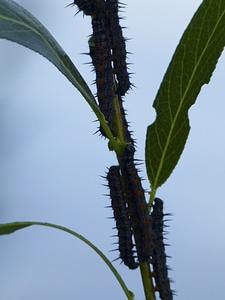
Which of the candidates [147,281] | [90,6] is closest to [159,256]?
[147,281]

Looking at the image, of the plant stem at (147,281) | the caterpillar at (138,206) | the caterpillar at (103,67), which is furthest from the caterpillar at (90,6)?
the plant stem at (147,281)

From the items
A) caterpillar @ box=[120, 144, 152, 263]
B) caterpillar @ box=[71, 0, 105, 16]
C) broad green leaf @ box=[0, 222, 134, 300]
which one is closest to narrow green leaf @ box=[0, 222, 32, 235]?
broad green leaf @ box=[0, 222, 134, 300]

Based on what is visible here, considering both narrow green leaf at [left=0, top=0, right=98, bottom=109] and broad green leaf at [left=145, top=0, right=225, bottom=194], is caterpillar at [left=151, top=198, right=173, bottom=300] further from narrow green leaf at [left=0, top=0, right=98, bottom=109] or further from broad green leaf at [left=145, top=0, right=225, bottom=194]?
narrow green leaf at [left=0, top=0, right=98, bottom=109]

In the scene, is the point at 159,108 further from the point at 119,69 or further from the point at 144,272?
the point at 144,272

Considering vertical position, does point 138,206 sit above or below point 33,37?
below

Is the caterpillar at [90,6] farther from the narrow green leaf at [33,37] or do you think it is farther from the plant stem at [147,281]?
the plant stem at [147,281]

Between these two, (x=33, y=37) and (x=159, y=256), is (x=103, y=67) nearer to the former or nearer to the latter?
(x=33, y=37)
